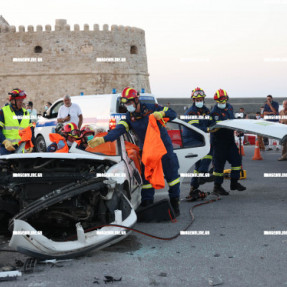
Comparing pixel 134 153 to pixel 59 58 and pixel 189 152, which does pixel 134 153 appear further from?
pixel 59 58

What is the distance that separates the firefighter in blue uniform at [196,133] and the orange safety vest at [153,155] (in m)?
1.63

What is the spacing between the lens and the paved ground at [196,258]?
14.9 feet

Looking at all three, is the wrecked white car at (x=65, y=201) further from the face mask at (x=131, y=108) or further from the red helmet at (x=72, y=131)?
the red helmet at (x=72, y=131)

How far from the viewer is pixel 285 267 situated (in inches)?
191

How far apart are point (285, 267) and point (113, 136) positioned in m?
2.90

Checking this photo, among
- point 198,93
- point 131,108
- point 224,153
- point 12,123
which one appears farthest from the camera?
point 198,93

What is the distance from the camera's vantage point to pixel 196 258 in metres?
5.22

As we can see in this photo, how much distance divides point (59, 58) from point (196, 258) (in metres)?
44.4

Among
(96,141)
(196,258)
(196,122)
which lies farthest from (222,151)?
(196,258)

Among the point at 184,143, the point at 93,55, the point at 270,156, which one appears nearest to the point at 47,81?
the point at 93,55

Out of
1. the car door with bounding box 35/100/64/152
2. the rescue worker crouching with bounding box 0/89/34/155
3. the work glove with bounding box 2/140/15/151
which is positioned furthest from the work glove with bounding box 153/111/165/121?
the car door with bounding box 35/100/64/152

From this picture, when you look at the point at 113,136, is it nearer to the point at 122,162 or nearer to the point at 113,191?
the point at 122,162

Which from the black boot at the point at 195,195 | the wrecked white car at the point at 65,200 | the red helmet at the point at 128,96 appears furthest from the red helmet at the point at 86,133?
the black boot at the point at 195,195

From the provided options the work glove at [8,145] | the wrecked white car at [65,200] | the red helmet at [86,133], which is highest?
the red helmet at [86,133]
